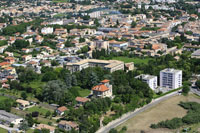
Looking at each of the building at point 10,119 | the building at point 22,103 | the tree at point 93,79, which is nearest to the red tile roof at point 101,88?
the tree at point 93,79

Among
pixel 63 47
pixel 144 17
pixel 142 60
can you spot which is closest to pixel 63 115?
pixel 142 60

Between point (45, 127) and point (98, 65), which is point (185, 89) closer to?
point (98, 65)

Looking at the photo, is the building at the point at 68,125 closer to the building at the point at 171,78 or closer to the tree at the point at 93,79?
the tree at the point at 93,79

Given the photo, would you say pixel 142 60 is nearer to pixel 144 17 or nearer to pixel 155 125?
pixel 155 125

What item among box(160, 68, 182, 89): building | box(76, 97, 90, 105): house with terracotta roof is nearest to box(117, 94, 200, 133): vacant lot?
box(160, 68, 182, 89): building

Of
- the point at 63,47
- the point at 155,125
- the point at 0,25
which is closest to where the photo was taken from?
the point at 155,125

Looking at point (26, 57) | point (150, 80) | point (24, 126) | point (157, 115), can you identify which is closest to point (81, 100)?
point (24, 126)
